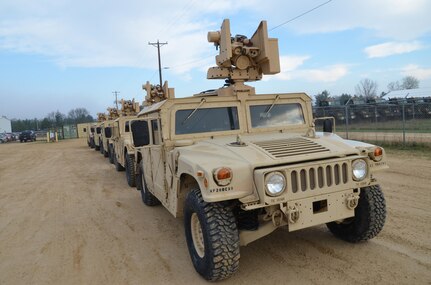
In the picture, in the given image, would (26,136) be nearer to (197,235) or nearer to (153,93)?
(153,93)

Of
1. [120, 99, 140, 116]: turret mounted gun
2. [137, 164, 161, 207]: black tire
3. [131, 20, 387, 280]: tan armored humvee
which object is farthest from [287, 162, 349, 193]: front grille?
[120, 99, 140, 116]: turret mounted gun

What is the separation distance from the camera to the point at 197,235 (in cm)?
411

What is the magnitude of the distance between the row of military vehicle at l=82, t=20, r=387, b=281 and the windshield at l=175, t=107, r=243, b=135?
0.01m

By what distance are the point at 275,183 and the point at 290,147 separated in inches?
26.0

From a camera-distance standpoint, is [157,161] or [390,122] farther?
[390,122]

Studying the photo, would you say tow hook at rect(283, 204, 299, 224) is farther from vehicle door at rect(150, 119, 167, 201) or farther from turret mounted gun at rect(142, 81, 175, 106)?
turret mounted gun at rect(142, 81, 175, 106)

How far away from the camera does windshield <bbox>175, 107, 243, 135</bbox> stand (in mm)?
4910

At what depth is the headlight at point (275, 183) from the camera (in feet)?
11.2

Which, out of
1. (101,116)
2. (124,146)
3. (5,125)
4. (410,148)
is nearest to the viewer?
(124,146)

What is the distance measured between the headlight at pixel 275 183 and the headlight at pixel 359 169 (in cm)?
84

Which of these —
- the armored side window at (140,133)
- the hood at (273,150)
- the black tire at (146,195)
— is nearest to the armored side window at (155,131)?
the armored side window at (140,133)

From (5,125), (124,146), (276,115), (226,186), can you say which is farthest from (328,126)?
(5,125)

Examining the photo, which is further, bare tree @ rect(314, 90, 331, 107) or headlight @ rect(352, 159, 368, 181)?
bare tree @ rect(314, 90, 331, 107)

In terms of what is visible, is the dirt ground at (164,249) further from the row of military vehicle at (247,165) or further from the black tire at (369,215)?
the row of military vehicle at (247,165)
